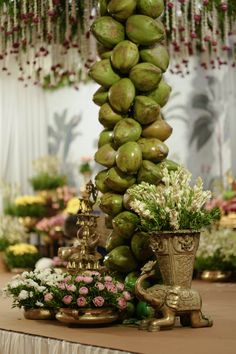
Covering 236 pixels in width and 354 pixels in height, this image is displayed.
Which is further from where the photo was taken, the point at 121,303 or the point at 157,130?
the point at 157,130

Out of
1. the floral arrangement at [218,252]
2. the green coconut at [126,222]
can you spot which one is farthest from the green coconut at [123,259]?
the floral arrangement at [218,252]

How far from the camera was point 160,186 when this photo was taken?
4621mm

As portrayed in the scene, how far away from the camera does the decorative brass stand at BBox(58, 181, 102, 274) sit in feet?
16.5

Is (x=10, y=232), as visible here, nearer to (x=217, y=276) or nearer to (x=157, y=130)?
(x=217, y=276)

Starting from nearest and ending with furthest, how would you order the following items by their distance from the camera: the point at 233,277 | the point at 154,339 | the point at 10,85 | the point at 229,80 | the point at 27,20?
the point at 154,339 < the point at 27,20 < the point at 233,277 < the point at 229,80 < the point at 10,85

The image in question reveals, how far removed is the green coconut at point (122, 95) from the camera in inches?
187

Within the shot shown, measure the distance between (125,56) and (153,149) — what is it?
1.82 ft

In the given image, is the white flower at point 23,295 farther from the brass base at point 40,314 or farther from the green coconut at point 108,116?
the green coconut at point 108,116

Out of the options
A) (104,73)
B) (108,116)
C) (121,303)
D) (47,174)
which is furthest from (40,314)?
(47,174)

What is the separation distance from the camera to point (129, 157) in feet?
15.2

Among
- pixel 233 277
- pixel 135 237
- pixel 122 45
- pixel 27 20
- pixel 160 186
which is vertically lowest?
pixel 233 277

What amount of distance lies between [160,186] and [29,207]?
6750 millimetres

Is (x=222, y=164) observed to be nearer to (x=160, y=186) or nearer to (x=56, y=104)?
(x=56, y=104)

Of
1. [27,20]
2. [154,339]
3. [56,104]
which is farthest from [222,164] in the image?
[154,339]
